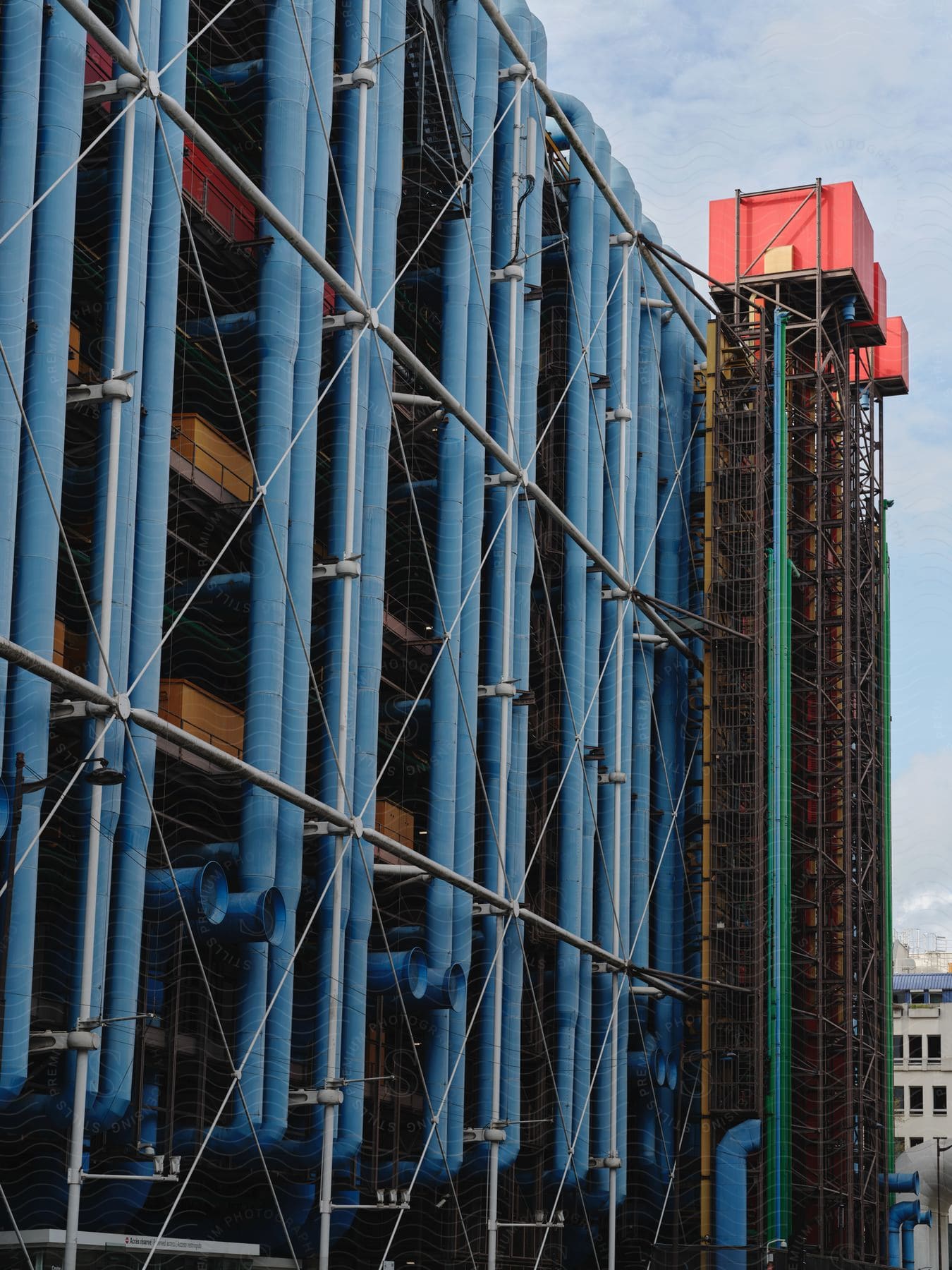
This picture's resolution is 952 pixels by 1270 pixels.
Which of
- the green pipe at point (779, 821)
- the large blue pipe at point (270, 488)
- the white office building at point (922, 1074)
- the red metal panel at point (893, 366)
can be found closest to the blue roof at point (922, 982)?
the white office building at point (922, 1074)

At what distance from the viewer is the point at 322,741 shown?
61.0 ft

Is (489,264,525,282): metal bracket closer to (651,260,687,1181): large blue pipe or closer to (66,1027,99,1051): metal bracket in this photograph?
(651,260,687,1181): large blue pipe

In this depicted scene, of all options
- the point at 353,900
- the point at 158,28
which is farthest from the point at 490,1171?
the point at 158,28

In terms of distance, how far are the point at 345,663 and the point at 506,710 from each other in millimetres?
4238

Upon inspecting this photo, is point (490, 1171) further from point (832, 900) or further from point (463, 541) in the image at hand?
point (832, 900)

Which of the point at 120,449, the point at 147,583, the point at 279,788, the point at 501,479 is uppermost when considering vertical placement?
the point at 501,479

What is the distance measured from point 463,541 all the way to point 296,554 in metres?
4.41

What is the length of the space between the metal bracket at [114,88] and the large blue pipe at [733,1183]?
55.0 ft

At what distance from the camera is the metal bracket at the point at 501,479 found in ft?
75.9

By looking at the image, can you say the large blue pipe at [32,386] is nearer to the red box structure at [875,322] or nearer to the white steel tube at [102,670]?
the white steel tube at [102,670]

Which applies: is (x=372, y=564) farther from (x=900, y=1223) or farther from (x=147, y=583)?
(x=900, y=1223)

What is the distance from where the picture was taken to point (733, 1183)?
26.8 meters

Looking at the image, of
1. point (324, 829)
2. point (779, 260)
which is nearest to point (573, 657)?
point (324, 829)

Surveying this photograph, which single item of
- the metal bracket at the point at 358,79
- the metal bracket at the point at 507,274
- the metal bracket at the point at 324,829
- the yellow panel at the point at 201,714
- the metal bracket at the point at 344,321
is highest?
the metal bracket at the point at 358,79
